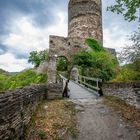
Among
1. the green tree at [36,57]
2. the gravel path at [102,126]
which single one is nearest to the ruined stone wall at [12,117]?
the gravel path at [102,126]

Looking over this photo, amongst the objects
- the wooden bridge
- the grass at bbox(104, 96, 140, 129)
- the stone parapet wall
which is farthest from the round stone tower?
the grass at bbox(104, 96, 140, 129)

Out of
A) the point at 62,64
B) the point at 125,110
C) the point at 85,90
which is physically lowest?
the point at 125,110

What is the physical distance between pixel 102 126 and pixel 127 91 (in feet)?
8.98

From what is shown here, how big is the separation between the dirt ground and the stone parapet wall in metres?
0.94

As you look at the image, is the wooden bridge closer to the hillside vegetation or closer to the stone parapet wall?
the stone parapet wall

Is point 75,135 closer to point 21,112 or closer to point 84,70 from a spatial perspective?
point 21,112

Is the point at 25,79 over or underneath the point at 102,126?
over

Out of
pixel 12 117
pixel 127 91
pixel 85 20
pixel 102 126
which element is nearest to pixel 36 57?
pixel 85 20

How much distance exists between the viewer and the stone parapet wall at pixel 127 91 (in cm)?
825

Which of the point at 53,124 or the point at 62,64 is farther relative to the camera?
the point at 62,64

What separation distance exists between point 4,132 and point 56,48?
A: 938 inches

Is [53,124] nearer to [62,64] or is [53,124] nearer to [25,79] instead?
[25,79]

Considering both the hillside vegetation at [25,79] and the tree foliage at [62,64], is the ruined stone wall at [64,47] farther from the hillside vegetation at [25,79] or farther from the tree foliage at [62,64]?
the hillside vegetation at [25,79]

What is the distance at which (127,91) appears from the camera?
29.4ft
